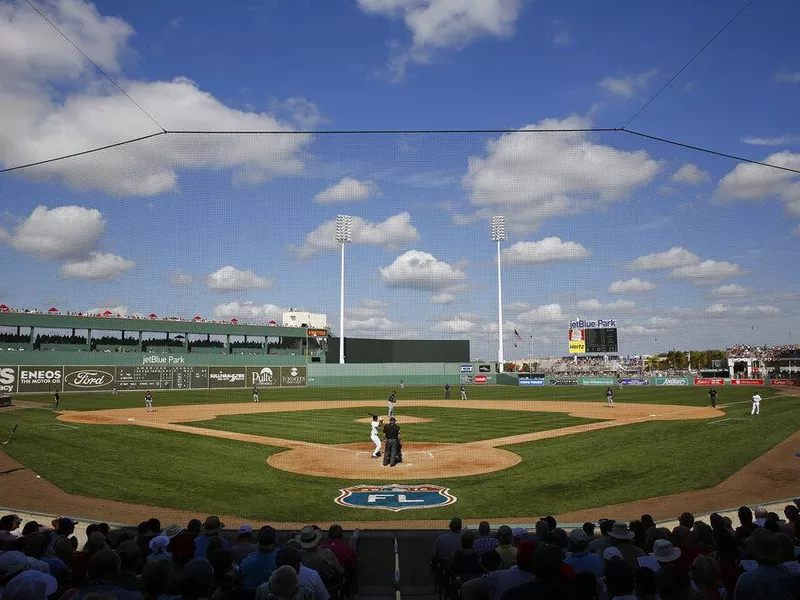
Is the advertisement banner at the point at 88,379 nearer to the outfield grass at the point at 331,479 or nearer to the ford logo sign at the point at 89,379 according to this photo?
the ford logo sign at the point at 89,379

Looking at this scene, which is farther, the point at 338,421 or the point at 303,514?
the point at 338,421

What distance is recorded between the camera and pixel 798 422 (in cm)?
2722

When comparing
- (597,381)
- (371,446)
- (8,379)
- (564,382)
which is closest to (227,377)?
(8,379)

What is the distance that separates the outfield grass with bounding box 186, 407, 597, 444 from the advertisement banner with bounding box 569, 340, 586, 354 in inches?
1433

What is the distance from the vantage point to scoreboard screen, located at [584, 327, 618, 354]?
69750mm

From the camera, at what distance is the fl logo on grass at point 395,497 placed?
42.9 ft

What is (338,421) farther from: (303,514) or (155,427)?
(303,514)

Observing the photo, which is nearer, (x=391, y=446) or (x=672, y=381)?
(x=391, y=446)

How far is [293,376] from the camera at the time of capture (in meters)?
68.2

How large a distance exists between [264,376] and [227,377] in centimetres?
474

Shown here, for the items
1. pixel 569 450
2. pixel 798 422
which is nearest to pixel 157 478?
pixel 569 450

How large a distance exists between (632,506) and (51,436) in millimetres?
22086

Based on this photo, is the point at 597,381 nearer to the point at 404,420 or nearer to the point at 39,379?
the point at 404,420

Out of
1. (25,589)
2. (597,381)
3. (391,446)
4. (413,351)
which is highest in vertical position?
(413,351)
